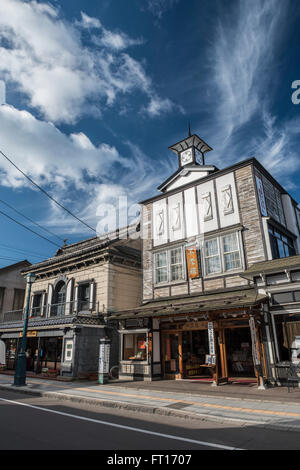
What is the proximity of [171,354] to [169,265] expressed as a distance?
16.8ft

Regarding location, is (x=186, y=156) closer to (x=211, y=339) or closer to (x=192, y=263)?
(x=192, y=263)

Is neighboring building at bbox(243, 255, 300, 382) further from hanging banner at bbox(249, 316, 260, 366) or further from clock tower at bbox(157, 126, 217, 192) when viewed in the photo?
clock tower at bbox(157, 126, 217, 192)

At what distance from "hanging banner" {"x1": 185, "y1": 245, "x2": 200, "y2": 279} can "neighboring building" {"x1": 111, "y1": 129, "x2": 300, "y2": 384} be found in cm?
6

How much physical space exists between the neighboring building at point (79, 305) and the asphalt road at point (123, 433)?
889 centimetres

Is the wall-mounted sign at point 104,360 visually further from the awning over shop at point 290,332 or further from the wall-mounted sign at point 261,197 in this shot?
the wall-mounted sign at point 261,197

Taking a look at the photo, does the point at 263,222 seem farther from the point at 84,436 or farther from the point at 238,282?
the point at 84,436

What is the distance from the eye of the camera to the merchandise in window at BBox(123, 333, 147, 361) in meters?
17.5

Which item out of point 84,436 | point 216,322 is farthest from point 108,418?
point 216,322

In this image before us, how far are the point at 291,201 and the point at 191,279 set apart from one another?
342 inches

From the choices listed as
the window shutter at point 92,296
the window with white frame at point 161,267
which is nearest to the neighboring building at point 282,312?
the window with white frame at point 161,267

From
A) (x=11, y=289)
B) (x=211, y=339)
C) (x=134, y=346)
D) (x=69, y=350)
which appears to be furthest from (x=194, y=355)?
(x=11, y=289)

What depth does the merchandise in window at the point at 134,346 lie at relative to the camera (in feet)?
57.3

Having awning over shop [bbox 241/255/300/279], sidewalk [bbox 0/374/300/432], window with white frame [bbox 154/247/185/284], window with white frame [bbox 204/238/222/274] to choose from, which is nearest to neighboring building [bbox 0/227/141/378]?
window with white frame [bbox 154/247/185/284]

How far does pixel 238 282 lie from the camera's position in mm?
15484
